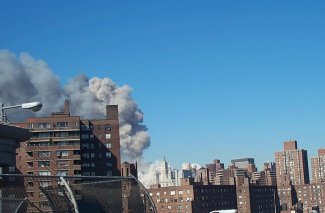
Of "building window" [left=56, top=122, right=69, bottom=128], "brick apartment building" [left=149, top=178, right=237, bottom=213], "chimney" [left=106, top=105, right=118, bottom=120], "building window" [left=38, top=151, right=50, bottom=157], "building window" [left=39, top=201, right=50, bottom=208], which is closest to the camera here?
"building window" [left=39, top=201, right=50, bottom=208]

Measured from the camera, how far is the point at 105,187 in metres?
19.2

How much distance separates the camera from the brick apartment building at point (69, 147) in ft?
408

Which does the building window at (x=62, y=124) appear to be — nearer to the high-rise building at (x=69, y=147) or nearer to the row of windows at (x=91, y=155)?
the high-rise building at (x=69, y=147)

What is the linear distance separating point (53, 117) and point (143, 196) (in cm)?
11299

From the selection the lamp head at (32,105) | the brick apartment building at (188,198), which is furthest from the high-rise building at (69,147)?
the lamp head at (32,105)

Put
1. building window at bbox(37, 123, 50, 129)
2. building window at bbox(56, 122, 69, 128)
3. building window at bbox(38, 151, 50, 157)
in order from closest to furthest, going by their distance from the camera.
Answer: building window at bbox(38, 151, 50, 157), building window at bbox(37, 123, 50, 129), building window at bbox(56, 122, 69, 128)

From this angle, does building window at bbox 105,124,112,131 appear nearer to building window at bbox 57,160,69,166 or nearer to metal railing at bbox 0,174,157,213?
building window at bbox 57,160,69,166

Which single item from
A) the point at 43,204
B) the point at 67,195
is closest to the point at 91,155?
the point at 43,204

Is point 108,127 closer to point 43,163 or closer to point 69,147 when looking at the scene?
point 69,147

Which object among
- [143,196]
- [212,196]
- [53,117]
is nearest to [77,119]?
[53,117]

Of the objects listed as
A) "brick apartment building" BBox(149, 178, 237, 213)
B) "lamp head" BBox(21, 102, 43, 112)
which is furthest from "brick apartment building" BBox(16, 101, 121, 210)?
"lamp head" BBox(21, 102, 43, 112)

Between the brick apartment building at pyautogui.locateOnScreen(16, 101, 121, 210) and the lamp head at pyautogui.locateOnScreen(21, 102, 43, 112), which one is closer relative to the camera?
the lamp head at pyautogui.locateOnScreen(21, 102, 43, 112)

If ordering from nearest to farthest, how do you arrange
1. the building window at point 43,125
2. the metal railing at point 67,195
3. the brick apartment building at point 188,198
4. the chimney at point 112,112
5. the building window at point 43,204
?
the metal railing at point 67,195 < the building window at point 43,204 < the building window at point 43,125 < the chimney at point 112,112 < the brick apartment building at point 188,198

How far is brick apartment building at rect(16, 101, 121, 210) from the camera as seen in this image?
12431 cm
